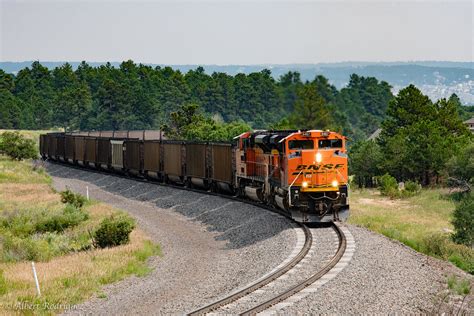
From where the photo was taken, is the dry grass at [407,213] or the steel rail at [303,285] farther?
the dry grass at [407,213]

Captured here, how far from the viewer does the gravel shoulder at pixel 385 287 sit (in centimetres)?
1413

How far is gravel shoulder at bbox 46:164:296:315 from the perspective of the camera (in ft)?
53.7

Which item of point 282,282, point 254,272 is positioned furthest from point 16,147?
point 282,282

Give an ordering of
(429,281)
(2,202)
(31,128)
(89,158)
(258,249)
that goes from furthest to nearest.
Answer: (31,128) < (89,158) < (2,202) < (258,249) < (429,281)

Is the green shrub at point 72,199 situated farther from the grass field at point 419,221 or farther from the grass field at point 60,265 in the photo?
the grass field at point 419,221

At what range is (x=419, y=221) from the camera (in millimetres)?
40125

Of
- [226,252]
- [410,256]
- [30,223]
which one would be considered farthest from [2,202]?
[410,256]

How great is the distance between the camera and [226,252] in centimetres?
2319

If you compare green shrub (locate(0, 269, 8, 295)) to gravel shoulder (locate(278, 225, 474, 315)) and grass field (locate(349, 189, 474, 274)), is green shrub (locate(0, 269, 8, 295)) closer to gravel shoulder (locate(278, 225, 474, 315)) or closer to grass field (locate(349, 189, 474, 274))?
gravel shoulder (locate(278, 225, 474, 315))

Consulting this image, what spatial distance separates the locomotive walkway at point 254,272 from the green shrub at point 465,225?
10.4 metres

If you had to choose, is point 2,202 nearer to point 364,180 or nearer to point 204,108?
point 364,180

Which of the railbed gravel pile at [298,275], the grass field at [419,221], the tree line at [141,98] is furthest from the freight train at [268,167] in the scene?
the tree line at [141,98]

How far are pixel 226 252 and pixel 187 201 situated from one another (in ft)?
44.2

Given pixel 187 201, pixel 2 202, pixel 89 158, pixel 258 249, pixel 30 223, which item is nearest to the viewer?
pixel 258 249
